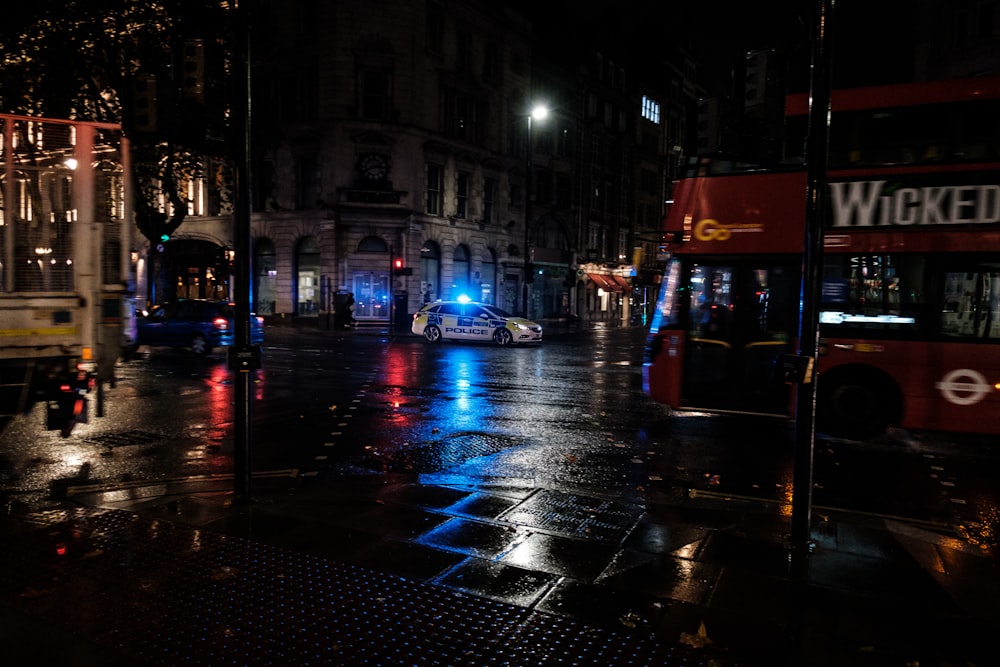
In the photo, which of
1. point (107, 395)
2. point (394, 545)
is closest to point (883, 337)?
point (394, 545)

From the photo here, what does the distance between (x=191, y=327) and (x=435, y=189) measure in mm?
19313

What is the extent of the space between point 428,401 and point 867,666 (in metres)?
9.62

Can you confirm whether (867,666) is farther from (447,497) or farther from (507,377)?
(507,377)

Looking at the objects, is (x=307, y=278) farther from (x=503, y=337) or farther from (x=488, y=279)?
(x=503, y=337)

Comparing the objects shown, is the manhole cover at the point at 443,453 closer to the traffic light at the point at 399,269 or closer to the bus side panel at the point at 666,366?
the bus side panel at the point at 666,366

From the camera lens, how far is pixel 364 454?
853cm

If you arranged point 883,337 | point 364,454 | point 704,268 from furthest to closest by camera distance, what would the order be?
point 704,268 → point 883,337 → point 364,454

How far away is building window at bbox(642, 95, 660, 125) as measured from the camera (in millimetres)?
55997

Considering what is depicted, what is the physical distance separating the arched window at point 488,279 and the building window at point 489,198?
81.4 inches

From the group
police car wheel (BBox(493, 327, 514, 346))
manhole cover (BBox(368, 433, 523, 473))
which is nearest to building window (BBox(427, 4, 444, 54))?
police car wheel (BBox(493, 327, 514, 346))

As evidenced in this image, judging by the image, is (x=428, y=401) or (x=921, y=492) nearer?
(x=921, y=492)

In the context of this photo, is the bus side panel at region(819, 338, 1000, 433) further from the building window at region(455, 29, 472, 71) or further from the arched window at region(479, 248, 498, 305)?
the building window at region(455, 29, 472, 71)

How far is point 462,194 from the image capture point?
39031 mm

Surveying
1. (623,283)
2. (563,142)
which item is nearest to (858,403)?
(563,142)
